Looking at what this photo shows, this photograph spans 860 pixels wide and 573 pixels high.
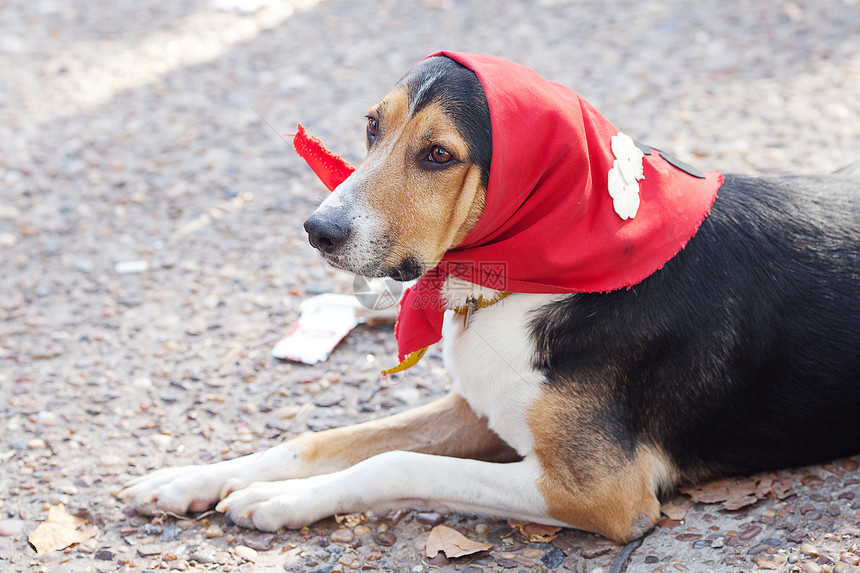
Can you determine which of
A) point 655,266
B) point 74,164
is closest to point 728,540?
point 655,266

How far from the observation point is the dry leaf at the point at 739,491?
312 cm

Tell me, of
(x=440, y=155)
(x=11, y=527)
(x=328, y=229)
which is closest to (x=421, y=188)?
(x=440, y=155)

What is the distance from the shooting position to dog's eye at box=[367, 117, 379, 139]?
120 inches

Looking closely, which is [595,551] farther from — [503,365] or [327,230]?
[327,230]

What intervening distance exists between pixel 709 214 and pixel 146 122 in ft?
17.6

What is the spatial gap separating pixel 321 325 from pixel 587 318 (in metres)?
1.90

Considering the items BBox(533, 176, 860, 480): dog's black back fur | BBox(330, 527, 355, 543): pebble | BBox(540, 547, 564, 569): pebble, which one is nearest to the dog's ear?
BBox(533, 176, 860, 480): dog's black back fur

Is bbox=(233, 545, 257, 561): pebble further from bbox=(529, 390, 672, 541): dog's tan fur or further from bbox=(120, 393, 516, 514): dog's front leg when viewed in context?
bbox=(529, 390, 672, 541): dog's tan fur

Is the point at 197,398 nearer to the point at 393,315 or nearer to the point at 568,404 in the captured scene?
the point at 393,315

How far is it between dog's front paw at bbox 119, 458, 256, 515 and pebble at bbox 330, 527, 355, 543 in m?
0.45

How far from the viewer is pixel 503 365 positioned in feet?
9.85

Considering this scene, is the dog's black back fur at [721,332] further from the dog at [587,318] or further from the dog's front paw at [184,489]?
the dog's front paw at [184,489]

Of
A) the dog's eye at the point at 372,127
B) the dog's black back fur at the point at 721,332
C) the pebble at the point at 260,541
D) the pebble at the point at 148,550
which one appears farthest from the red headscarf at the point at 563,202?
the pebble at the point at 148,550

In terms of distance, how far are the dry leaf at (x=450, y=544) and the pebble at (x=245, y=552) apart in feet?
2.17
